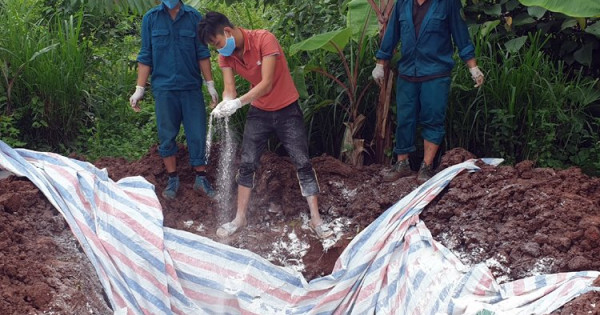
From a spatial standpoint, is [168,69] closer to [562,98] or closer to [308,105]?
[308,105]

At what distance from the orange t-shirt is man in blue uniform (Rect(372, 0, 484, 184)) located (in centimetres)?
74

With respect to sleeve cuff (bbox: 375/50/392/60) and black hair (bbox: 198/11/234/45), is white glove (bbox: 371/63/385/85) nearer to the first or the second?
sleeve cuff (bbox: 375/50/392/60)

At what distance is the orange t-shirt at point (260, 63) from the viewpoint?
4.38 metres

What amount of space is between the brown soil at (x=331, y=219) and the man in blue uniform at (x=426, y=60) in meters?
0.26

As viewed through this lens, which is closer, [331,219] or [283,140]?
[283,140]

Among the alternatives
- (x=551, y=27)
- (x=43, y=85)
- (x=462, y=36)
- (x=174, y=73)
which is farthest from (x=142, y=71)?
(x=551, y=27)

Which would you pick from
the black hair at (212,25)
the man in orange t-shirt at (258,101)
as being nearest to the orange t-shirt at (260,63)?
the man in orange t-shirt at (258,101)

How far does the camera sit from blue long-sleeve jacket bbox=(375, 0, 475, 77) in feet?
15.4

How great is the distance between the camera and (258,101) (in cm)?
461

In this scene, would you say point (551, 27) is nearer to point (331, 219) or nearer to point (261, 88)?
A: point (331, 219)

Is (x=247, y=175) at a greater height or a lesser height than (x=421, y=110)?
lesser

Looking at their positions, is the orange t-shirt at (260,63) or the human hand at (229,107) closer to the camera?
the human hand at (229,107)

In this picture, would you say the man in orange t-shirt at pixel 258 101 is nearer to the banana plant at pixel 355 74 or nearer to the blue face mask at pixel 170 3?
the blue face mask at pixel 170 3

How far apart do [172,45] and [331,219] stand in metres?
1.55
